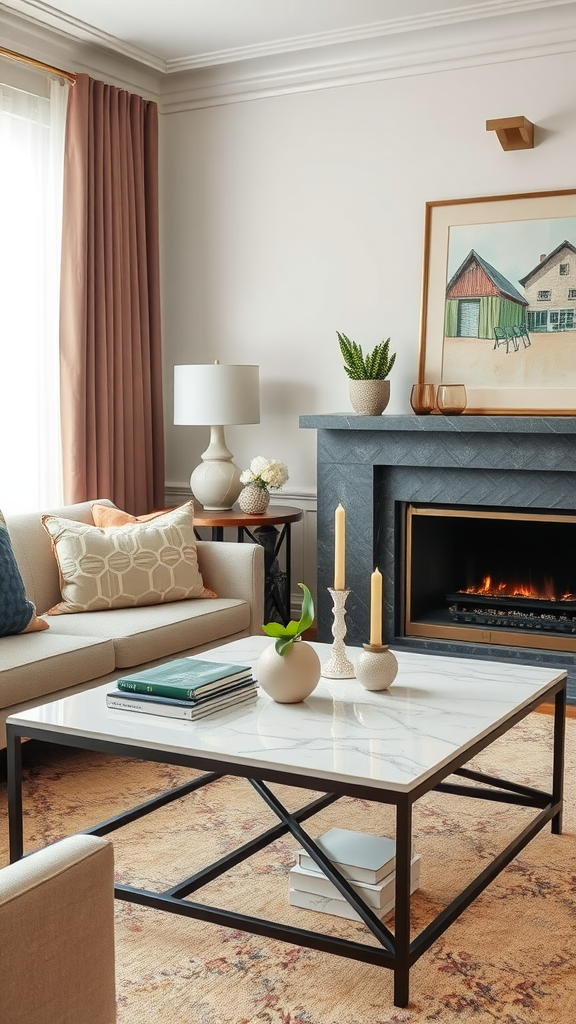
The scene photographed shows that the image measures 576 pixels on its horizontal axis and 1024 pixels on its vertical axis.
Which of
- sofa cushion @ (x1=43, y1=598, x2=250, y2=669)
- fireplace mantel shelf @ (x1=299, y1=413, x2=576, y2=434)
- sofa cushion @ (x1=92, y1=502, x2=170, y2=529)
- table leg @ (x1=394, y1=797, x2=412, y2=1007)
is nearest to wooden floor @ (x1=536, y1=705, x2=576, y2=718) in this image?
fireplace mantel shelf @ (x1=299, y1=413, x2=576, y2=434)

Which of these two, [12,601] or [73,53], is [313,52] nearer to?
[73,53]

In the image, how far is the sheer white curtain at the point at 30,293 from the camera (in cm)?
445

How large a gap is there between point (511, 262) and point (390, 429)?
869 millimetres

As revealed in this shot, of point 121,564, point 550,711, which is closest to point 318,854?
point 121,564

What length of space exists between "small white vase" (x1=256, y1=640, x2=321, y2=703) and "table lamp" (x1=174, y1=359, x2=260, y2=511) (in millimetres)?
2345

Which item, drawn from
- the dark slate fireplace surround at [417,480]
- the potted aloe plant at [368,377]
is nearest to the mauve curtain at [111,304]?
the dark slate fireplace surround at [417,480]

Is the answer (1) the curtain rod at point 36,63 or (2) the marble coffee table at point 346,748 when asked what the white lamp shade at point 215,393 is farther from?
(2) the marble coffee table at point 346,748

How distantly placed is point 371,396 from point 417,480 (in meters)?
0.40

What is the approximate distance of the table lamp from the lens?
4.66m

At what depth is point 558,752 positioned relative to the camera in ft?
9.16

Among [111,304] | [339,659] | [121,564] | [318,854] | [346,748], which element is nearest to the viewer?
[346,748]

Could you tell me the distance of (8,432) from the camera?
14.7ft

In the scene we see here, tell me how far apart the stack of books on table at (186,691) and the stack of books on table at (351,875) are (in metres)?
0.38

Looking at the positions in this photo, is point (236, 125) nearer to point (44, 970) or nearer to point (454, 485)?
point (454, 485)
